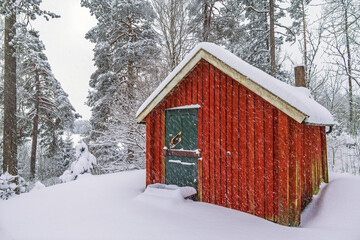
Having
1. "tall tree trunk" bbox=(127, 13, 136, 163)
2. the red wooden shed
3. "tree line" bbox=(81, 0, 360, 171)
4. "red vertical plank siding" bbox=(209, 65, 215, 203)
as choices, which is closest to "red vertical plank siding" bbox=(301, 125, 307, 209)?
the red wooden shed

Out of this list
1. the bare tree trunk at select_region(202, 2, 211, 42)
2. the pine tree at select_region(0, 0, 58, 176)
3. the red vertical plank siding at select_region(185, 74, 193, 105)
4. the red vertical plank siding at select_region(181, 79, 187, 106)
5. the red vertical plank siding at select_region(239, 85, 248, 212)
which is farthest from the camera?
the bare tree trunk at select_region(202, 2, 211, 42)

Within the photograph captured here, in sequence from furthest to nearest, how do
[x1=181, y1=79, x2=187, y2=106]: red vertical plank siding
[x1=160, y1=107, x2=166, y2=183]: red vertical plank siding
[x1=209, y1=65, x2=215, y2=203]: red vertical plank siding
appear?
[x1=160, y1=107, x2=166, y2=183]: red vertical plank siding
[x1=181, y1=79, x2=187, y2=106]: red vertical plank siding
[x1=209, y1=65, x2=215, y2=203]: red vertical plank siding

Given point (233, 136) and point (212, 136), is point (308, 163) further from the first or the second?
point (212, 136)

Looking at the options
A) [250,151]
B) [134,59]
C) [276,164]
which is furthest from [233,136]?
[134,59]

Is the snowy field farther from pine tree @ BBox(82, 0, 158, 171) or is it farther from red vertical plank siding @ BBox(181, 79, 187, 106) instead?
pine tree @ BBox(82, 0, 158, 171)

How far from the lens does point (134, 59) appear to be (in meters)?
15.1

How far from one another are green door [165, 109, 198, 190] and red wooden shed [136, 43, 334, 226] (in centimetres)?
3

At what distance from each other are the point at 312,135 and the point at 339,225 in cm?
306

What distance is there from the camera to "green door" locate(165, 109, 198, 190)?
630cm

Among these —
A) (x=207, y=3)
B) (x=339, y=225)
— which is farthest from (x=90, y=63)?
(x=339, y=225)

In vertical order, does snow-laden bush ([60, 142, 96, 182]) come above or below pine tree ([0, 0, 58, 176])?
below

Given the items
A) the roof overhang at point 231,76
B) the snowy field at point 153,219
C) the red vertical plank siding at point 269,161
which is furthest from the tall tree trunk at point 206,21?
the snowy field at point 153,219

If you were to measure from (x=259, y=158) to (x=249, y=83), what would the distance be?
5.63 feet

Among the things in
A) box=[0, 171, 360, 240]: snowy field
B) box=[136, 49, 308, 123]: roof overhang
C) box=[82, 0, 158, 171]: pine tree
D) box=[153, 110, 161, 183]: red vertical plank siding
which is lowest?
box=[0, 171, 360, 240]: snowy field
